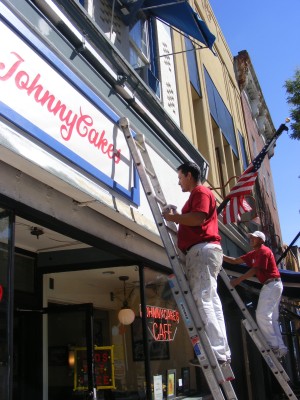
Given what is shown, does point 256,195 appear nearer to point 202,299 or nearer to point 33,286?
point 33,286

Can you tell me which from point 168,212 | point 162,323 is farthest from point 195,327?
point 162,323

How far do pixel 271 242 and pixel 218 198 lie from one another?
29.9ft

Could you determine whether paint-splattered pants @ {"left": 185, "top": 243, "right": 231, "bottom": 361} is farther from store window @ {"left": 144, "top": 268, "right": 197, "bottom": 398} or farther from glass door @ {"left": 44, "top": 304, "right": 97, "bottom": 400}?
glass door @ {"left": 44, "top": 304, "right": 97, "bottom": 400}

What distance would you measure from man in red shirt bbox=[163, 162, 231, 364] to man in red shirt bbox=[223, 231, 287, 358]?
1.73 metres

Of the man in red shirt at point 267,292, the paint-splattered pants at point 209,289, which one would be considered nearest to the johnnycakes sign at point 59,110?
the paint-splattered pants at point 209,289

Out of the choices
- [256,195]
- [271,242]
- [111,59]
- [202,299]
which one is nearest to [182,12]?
[111,59]

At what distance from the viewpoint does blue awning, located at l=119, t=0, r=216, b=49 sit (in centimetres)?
762

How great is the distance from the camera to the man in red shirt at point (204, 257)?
359 centimetres

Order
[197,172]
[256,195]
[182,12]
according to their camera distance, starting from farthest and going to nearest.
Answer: [256,195], [182,12], [197,172]

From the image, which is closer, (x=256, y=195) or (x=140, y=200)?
(x=140, y=200)

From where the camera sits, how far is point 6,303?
3.80 m

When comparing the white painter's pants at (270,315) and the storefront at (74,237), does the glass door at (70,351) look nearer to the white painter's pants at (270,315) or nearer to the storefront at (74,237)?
the storefront at (74,237)

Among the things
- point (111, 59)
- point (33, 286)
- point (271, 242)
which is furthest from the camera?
point (271, 242)

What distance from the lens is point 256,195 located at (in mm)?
18391
